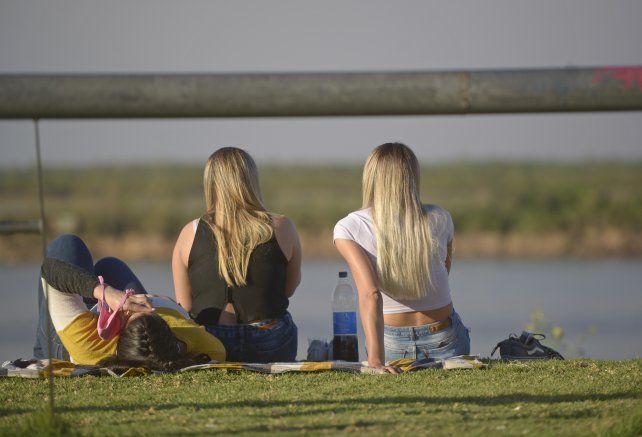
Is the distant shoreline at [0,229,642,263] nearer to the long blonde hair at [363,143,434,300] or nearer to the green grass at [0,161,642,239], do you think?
the green grass at [0,161,642,239]

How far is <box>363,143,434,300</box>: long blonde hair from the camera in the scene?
4.78m

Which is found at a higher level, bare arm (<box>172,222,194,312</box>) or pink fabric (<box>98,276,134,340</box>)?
bare arm (<box>172,222,194,312</box>)

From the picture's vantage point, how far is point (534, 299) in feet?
50.8

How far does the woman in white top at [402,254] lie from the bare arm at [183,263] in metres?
0.82

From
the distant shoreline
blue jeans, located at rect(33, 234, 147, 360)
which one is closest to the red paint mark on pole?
blue jeans, located at rect(33, 234, 147, 360)

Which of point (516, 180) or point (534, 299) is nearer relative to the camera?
point (534, 299)

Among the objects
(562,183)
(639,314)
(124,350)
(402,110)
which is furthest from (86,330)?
(562,183)

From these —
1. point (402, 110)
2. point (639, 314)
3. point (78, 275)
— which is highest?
point (402, 110)

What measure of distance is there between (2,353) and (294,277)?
20.4ft

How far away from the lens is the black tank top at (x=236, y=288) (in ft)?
16.6

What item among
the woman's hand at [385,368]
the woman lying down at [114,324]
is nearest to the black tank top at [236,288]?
the woman lying down at [114,324]

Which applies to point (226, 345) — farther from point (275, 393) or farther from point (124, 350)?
point (275, 393)

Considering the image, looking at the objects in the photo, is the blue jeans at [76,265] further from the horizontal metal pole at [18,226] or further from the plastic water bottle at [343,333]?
the horizontal metal pole at [18,226]

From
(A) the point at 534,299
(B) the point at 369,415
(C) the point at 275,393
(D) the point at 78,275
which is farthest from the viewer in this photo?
(A) the point at 534,299
